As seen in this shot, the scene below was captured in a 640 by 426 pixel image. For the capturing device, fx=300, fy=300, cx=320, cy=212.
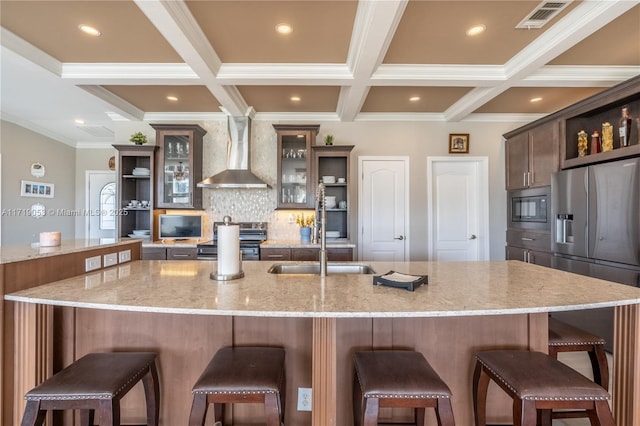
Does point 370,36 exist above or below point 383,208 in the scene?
above

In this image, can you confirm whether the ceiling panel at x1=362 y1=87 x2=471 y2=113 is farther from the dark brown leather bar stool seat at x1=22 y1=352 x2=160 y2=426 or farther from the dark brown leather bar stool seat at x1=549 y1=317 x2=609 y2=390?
the dark brown leather bar stool seat at x1=22 y1=352 x2=160 y2=426

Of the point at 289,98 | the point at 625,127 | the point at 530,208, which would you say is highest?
the point at 289,98

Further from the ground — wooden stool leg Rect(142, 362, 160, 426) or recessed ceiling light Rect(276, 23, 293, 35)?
recessed ceiling light Rect(276, 23, 293, 35)

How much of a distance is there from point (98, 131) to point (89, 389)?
5.76 meters

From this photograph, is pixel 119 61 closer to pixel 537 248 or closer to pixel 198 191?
pixel 198 191

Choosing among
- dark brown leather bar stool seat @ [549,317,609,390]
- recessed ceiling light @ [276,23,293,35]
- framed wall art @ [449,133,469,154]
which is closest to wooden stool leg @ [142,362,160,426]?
dark brown leather bar stool seat @ [549,317,609,390]

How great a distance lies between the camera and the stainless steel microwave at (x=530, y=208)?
358cm

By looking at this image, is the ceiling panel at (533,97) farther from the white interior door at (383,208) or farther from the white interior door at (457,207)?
the white interior door at (383,208)

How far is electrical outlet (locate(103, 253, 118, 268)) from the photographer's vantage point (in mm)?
2003

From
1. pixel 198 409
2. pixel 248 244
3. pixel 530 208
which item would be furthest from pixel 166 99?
pixel 530 208

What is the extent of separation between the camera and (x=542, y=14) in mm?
2271

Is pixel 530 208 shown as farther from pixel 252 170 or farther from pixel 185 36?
pixel 185 36

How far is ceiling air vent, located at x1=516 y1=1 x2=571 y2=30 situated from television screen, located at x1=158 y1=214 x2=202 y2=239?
4243 mm

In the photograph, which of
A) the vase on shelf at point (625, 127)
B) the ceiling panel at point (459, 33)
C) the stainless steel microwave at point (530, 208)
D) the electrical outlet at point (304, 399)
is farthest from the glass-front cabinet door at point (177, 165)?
the vase on shelf at point (625, 127)
